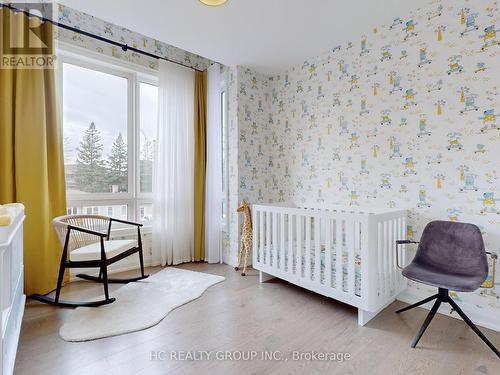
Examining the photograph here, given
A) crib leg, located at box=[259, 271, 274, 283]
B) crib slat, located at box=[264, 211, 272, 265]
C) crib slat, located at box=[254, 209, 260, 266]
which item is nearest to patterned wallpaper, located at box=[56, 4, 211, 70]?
crib slat, located at box=[254, 209, 260, 266]

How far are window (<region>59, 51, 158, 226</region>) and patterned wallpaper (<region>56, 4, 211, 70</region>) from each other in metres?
0.13

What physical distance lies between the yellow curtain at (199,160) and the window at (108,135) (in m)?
0.54

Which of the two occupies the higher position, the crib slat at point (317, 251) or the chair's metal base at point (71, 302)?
the crib slat at point (317, 251)

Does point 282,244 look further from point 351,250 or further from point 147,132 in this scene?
point 147,132

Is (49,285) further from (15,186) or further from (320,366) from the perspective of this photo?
(320,366)

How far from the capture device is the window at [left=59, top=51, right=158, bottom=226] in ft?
9.78

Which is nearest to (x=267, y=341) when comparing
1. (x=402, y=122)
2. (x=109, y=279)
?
(x=109, y=279)

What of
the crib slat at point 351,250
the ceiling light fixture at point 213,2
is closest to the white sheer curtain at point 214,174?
the ceiling light fixture at point 213,2

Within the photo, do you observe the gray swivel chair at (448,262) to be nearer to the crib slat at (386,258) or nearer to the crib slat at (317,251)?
the crib slat at (386,258)

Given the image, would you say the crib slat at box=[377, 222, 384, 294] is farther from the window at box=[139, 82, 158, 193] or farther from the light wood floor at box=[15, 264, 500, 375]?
the window at box=[139, 82, 158, 193]

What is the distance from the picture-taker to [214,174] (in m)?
3.61

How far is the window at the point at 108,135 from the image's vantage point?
298cm

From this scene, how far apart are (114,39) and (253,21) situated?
Answer: 178cm

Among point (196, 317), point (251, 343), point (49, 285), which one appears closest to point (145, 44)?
point (49, 285)
